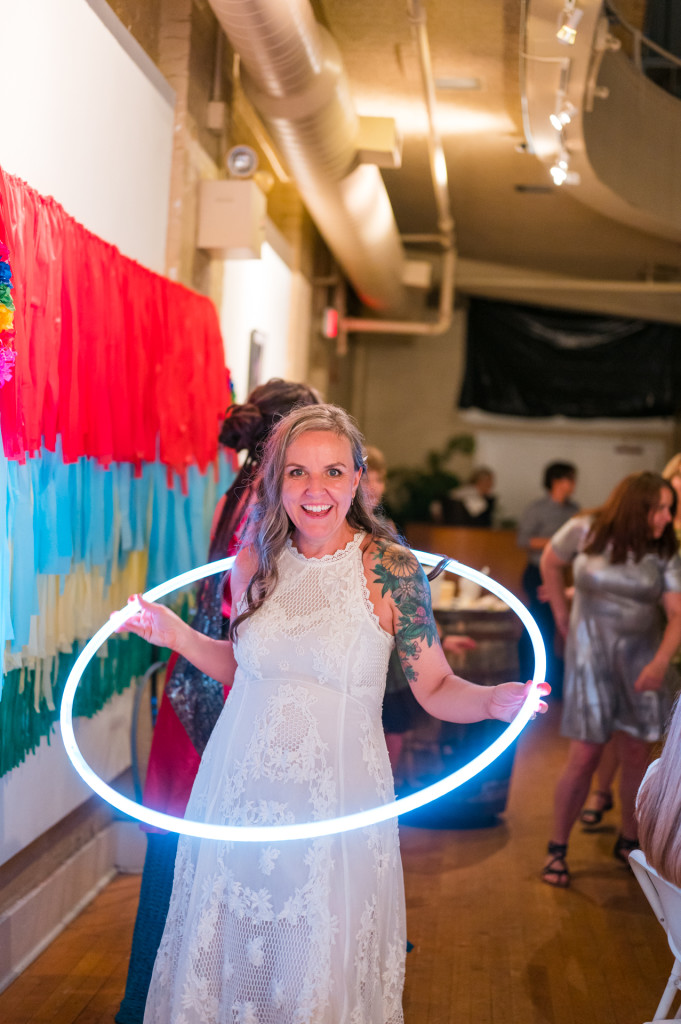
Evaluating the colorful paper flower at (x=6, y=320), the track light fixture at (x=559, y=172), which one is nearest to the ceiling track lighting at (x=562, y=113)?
the track light fixture at (x=559, y=172)

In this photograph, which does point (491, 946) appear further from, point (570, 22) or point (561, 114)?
point (561, 114)

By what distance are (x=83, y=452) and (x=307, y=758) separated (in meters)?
1.50

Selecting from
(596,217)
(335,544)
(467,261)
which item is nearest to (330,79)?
(335,544)

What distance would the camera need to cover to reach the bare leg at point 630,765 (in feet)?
14.9

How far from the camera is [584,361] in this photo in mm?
12125

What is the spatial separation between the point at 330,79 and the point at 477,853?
368 centimetres

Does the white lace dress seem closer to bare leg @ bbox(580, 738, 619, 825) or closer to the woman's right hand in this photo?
the woman's right hand

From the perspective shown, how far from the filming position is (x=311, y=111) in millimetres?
4980

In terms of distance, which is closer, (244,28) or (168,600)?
(244,28)

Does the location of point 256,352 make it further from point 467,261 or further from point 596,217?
point 467,261

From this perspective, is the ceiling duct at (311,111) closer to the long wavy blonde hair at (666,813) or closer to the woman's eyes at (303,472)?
the woman's eyes at (303,472)

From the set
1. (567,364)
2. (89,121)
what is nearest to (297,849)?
(89,121)

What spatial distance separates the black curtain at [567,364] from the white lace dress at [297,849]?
10300 millimetres

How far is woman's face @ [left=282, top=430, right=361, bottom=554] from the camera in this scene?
7.50 ft
